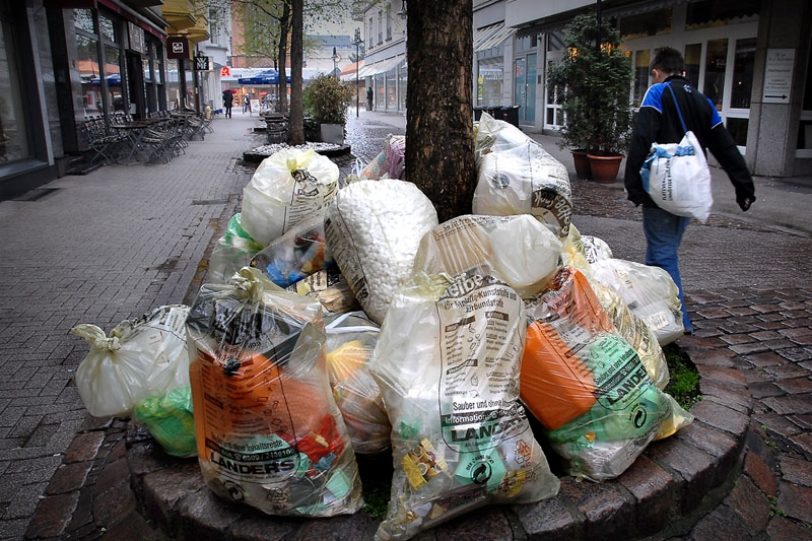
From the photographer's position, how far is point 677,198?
3.64m

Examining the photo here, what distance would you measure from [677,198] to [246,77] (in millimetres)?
50465

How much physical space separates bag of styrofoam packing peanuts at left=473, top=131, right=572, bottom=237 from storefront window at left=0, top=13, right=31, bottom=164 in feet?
32.2

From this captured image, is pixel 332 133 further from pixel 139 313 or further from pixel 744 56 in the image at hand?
pixel 139 313

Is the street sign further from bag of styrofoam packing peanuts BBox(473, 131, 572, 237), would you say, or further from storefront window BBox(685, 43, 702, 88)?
bag of styrofoam packing peanuts BBox(473, 131, 572, 237)

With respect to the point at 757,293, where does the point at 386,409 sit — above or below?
above

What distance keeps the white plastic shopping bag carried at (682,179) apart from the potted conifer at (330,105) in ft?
44.8

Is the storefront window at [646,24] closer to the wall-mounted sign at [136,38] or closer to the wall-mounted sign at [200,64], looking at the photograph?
the wall-mounted sign at [136,38]

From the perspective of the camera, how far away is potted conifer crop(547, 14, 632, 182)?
35.1 feet

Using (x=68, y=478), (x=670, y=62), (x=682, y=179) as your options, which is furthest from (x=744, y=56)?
(x=68, y=478)

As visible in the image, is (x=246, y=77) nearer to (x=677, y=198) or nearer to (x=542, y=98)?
(x=542, y=98)

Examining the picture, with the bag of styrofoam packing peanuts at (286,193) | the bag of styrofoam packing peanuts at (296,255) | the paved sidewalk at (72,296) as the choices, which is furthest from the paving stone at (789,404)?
the paved sidewalk at (72,296)

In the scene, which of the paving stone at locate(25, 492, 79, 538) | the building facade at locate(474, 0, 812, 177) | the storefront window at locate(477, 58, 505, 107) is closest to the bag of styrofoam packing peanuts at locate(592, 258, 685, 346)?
the paving stone at locate(25, 492, 79, 538)

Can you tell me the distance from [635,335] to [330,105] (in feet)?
48.8

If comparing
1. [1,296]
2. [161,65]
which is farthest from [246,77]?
[1,296]
